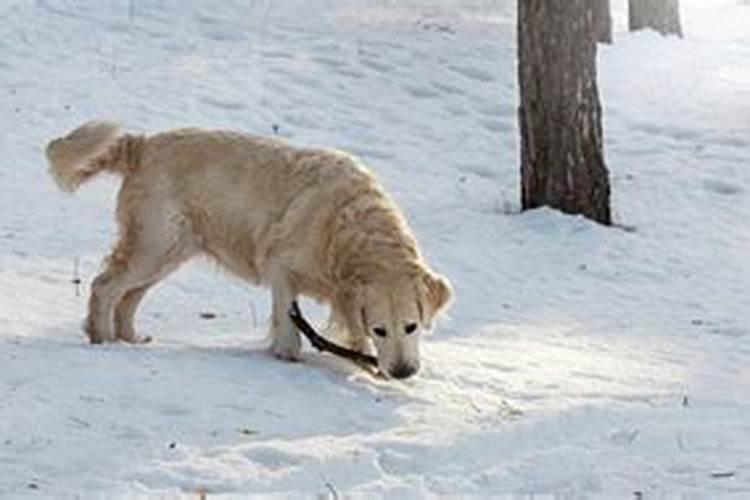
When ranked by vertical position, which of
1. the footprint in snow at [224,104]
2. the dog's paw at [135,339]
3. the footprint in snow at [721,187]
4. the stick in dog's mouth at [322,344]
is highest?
the footprint in snow at [224,104]

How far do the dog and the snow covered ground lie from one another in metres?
0.26

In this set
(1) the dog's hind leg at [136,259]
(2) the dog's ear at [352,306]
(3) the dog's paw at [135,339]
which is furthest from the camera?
(3) the dog's paw at [135,339]

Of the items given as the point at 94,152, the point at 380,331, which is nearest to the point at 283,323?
the point at 380,331

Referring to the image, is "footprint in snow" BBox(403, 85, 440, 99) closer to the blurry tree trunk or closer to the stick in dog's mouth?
the blurry tree trunk

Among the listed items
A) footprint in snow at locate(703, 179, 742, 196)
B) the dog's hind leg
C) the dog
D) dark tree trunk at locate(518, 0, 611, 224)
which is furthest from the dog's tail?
footprint in snow at locate(703, 179, 742, 196)

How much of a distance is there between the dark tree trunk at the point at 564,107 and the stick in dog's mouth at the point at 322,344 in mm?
4204

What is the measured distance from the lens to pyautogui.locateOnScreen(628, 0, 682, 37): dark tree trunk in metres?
17.4

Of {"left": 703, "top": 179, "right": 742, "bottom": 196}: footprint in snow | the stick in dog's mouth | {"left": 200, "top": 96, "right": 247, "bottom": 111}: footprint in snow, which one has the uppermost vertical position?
{"left": 200, "top": 96, "right": 247, "bottom": 111}: footprint in snow

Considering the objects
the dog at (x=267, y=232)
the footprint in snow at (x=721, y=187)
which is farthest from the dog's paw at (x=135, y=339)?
the footprint in snow at (x=721, y=187)

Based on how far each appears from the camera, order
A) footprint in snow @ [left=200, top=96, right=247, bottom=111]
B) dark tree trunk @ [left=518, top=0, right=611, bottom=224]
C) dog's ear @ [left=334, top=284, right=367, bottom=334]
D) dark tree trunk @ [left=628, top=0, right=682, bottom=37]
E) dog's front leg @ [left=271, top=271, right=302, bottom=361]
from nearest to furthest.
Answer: dog's ear @ [left=334, top=284, right=367, bottom=334] → dog's front leg @ [left=271, top=271, right=302, bottom=361] → dark tree trunk @ [left=518, top=0, right=611, bottom=224] → footprint in snow @ [left=200, top=96, right=247, bottom=111] → dark tree trunk @ [left=628, top=0, right=682, bottom=37]

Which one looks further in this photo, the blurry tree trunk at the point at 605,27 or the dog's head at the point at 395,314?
the blurry tree trunk at the point at 605,27

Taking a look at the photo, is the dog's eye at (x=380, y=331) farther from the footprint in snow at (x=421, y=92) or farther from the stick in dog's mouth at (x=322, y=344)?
the footprint in snow at (x=421, y=92)

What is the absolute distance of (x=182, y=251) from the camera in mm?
7680

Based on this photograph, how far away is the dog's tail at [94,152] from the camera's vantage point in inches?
304
